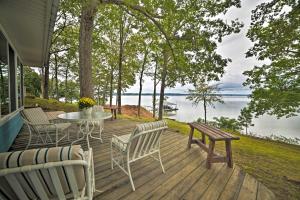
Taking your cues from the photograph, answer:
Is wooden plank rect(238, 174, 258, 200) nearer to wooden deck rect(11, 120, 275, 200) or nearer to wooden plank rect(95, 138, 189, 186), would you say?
wooden deck rect(11, 120, 275, 200)

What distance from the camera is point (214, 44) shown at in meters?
5.68

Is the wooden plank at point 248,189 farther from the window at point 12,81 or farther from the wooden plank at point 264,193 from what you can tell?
the window at point 12,81

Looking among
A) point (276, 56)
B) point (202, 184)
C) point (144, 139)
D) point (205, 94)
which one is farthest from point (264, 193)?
point (205, 94)

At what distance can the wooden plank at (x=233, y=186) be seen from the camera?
7.45 feet

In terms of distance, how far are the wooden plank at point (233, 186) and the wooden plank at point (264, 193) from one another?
0.25 meters

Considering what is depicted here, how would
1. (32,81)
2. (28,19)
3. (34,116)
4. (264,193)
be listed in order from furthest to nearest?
(32,81)
(34,116)
(28,19)
(264,193)

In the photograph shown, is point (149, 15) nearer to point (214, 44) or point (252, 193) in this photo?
point (214, 44)

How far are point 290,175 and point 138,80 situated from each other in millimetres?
13605

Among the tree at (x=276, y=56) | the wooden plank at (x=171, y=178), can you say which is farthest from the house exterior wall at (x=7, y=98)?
the tree at (x=276, y=56)

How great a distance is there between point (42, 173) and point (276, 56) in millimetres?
8806

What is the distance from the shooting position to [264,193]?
7.90 ft

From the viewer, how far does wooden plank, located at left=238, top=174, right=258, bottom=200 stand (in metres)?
2.28

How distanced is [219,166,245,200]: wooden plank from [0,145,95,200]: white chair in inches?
77.5

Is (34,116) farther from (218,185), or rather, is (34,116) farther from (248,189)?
(248,189)
